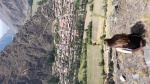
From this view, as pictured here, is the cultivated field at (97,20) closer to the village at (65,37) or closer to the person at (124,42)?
the village at (65,37)

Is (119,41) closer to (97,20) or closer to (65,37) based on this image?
(97,20)

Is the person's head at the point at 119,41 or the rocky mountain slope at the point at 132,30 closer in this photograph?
the person's head at the point at 119,41

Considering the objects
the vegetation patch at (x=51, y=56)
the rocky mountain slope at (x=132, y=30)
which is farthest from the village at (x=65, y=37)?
the rocky mountain slope at (x=132, y=30)

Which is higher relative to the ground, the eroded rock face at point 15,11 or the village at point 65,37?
the eroded rock face at point 15,11

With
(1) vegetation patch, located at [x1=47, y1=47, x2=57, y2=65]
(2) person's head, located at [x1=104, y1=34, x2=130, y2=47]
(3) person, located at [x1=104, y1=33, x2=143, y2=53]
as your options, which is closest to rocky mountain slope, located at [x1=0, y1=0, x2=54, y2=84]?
(1) vegetation patch, located at [x1=47, y1=47, x2=57, y2=65]

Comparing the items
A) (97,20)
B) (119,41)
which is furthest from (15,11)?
(119,41)

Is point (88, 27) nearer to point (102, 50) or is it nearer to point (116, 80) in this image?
point (102, 50)

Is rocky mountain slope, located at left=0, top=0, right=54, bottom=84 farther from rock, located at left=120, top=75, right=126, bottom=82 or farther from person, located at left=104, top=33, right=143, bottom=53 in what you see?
person, located at left=104, top=33, right=143, bottom=53

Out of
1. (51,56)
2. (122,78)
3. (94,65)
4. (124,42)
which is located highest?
(124,42)

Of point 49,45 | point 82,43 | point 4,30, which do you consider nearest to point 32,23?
point 49,45
